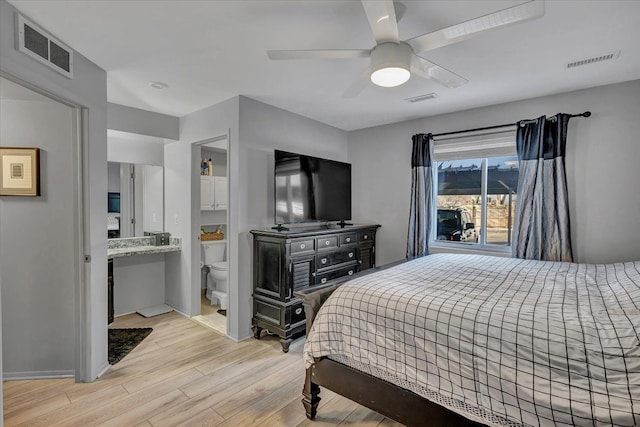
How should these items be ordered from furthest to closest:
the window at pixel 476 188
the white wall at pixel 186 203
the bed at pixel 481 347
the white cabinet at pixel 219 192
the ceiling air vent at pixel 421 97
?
the white cabinet at pixel 219 192
the white wall at pixel 186 203
the window at pixel 476 188
the ceiling air vent at pixel 421 97
the bed at pixel 481 347

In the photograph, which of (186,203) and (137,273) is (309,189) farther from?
(137,273)

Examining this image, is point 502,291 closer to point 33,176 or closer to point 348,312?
point 348,312

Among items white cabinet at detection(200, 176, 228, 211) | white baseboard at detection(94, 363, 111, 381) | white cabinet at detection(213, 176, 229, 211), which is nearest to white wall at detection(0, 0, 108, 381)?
white baseboard at detection(94, 363, 111, 381)

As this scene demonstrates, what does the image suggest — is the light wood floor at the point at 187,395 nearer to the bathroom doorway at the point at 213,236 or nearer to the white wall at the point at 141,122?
the bathroom doorway at the point at 213,236

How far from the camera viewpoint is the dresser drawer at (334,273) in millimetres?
3406

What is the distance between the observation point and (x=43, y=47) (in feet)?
6.40

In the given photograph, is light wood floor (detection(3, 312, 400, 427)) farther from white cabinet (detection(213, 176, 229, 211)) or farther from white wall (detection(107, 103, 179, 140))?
white wall (detection(107, 103, 179, 140))

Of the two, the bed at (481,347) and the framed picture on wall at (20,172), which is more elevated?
the framed picture on wall at (20,172)

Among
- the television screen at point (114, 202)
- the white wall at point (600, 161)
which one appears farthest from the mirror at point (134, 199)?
the white wall at point (600, 161)

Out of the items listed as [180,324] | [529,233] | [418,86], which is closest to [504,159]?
[529,233]

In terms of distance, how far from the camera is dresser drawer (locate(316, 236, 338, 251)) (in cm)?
336

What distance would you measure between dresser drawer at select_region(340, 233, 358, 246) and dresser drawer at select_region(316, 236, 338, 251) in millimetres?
121

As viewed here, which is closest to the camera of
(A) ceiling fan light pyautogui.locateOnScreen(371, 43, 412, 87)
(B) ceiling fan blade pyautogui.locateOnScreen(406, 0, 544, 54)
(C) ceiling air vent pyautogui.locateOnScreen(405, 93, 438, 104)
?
(B) ceiling fan blade pyautogui.locateOnScreen(406, 0, 544, 54)

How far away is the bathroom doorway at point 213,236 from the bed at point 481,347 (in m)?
2.23
